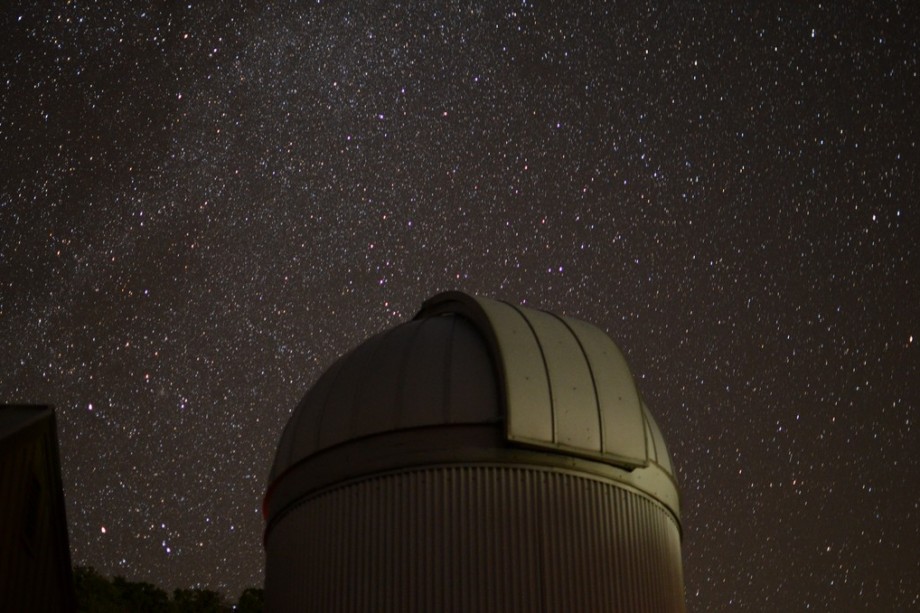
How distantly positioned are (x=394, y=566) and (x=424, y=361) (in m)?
2.10

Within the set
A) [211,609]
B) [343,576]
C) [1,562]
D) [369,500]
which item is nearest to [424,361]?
[369,500]

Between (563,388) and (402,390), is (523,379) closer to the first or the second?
(563,388)

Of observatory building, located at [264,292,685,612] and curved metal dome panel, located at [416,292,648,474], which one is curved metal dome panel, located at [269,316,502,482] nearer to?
observatory building, located at [264,292,685,612]

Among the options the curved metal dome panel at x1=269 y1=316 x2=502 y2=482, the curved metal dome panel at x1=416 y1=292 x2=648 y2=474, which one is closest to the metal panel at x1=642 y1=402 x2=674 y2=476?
the curved metal dome panel at x1=416 y1=292 x2=648 y2=474

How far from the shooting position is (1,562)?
9.55 metres

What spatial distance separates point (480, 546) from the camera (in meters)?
10.0

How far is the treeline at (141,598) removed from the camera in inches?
953

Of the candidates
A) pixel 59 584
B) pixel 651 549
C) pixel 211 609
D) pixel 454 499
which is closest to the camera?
pixel 454 499

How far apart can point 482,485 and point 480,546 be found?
22.2 inches

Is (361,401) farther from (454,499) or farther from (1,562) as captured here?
Answer: (1,562)

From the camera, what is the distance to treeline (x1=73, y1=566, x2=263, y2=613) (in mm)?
24219

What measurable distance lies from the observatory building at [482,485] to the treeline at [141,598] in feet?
47.3

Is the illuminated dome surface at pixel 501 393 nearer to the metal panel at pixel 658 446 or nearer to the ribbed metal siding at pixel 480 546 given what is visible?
the metal panel at pixel 658 446

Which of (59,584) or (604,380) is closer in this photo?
(604,380)
